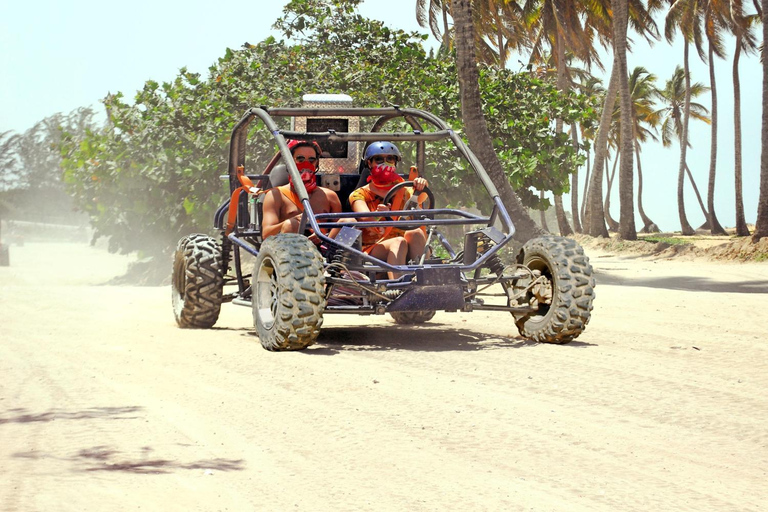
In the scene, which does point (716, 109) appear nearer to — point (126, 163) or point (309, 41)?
point (309, 41)

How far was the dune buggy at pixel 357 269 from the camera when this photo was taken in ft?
25.4

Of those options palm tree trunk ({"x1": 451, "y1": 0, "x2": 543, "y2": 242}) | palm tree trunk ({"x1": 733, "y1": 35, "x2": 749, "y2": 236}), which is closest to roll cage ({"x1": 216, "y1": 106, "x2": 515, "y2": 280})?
palm tree trunk ({"x1": 451, "y1": 0, "x2": 543, "y2": 242})

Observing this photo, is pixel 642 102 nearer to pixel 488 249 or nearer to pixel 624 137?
pixel 624 137

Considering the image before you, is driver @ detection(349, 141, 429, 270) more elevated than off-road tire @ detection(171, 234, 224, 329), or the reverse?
driver @ detection(349, 141, 429, 270)

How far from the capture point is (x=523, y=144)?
86.0 feet

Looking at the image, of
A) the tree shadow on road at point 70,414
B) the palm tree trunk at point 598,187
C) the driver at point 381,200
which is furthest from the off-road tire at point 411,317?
the palm tree trunk at point 598,187

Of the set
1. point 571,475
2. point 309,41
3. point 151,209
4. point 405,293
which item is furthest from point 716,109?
point 571,475

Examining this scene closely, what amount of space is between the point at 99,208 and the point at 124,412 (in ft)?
91.9

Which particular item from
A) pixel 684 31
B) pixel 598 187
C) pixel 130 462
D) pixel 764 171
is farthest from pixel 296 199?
pixel 684 31

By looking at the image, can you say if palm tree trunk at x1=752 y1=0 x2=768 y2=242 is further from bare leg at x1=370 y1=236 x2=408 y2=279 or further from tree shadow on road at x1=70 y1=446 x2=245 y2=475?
tree shadow on road at x1=70 y1=446 x2=245 y2=475

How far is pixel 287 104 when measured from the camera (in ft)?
90.9

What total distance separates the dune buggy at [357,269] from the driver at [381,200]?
0.15m

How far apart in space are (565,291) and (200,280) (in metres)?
3.75

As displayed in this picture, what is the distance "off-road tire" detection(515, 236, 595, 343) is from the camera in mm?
8180
